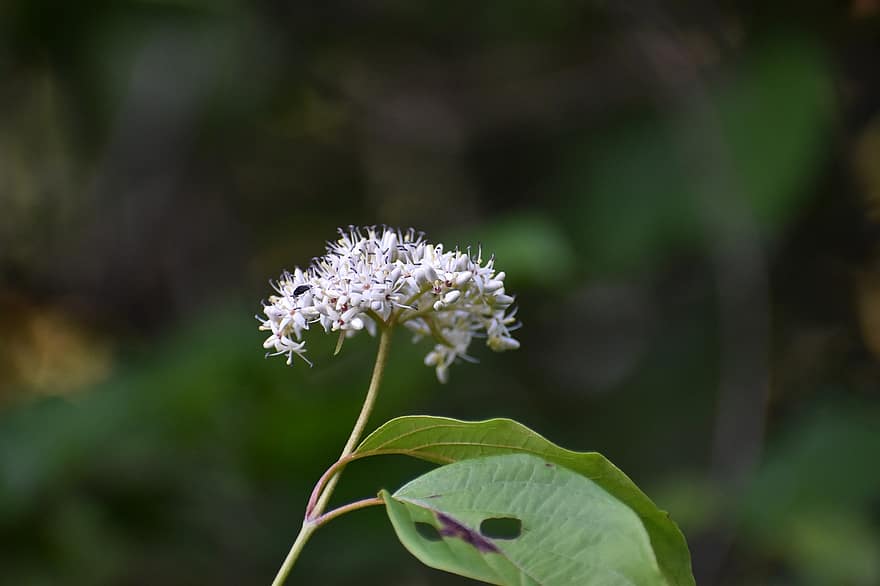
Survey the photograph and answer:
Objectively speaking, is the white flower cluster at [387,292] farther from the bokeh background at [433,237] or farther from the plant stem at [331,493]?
the bokeh background at [433,237]

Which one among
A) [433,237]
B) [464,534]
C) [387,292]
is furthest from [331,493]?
[433,237]

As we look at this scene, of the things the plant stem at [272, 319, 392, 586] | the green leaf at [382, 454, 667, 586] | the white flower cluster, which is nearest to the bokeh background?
the white flower cluster

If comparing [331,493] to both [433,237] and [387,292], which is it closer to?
[387,292]

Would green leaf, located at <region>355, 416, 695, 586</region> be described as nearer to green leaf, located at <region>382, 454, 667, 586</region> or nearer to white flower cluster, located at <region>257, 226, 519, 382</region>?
green leaf, located at <region>382, 454, 667, 586</region>

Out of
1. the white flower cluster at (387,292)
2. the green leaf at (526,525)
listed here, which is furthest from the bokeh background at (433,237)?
the green leaf at (526,525)

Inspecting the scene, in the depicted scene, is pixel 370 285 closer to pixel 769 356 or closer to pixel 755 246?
pixel 755 246
